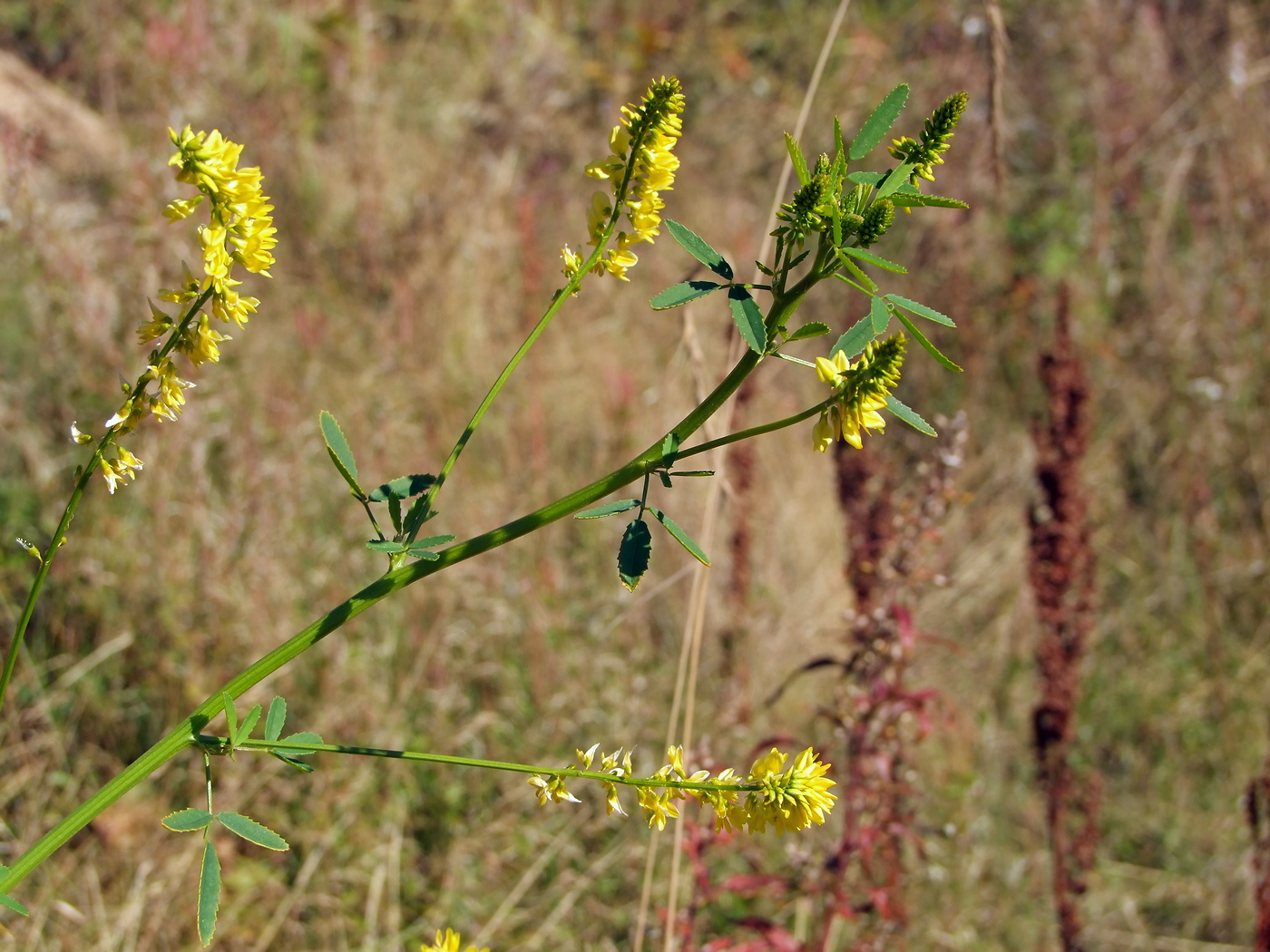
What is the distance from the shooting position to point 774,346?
2.82 ft

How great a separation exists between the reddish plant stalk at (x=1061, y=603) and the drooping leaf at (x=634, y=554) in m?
1.78

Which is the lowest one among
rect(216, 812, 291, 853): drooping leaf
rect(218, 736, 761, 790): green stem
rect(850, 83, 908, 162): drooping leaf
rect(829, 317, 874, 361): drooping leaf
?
rect(216, 812, 291, 853): drooping leaf

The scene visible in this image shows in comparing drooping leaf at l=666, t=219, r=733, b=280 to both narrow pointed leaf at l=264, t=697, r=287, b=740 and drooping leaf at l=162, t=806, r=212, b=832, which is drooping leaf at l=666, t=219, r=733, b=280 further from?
drooping leaf at l=162, t=806, r=212, b=832

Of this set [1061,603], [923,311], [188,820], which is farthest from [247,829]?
[1061,603]

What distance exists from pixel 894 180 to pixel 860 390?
0.61ft

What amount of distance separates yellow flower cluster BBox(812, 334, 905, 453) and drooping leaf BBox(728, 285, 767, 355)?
0.17 feet

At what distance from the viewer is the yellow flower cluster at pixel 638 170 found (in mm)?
894

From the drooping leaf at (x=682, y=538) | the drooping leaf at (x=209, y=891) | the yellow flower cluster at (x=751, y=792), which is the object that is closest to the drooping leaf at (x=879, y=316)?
the drooping leaf at (x=682, y=538)

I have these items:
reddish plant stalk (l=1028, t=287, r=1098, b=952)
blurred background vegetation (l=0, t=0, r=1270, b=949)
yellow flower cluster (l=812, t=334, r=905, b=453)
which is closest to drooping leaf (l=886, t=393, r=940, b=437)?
yellow flower cluster (l=812, t=334, r=905, b=453)

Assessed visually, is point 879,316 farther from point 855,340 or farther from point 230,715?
point 230,715

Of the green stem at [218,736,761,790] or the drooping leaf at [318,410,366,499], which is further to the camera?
the drooping leaf at [318,410,366,499]

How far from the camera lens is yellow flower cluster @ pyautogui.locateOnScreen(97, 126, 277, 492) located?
0.81m

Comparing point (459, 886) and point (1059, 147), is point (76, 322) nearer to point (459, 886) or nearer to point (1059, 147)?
point (459, 886)

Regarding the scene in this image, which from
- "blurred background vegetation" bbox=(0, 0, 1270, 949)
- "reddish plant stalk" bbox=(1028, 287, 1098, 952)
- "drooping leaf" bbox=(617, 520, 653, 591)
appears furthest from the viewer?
"blurred background vegetation" bbox=(0, 0, 1270, 949)
